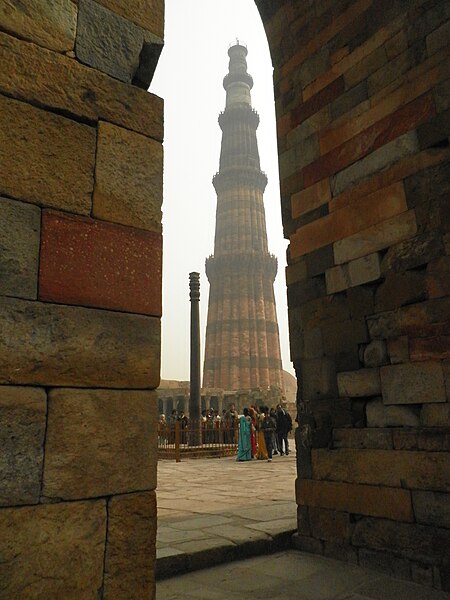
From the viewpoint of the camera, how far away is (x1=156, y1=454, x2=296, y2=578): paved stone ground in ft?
11.7

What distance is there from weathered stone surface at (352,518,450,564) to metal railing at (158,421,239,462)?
Result: 8941mm

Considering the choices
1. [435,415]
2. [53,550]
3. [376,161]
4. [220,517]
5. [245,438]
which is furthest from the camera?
[245,438]

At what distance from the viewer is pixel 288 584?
10.5ft

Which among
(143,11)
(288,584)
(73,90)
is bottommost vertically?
(288,584)

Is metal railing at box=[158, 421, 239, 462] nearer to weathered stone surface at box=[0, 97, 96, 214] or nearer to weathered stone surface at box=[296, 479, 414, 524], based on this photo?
weathered stone surface at box=[296, 479, 414, 524]

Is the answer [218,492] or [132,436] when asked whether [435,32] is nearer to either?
[132,436]

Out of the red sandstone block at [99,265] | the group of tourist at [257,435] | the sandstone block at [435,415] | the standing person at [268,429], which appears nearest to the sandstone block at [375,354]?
the sandstone block at [435,415]

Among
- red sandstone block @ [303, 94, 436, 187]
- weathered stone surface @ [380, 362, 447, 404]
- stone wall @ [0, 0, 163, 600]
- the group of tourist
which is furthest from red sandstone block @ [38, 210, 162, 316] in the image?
the group of tourist

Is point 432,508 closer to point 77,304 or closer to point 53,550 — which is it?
point 53,550

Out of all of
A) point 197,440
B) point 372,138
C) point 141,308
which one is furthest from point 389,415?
point 197,440

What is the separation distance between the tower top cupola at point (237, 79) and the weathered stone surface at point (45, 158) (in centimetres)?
5793

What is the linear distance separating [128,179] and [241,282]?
4533cm

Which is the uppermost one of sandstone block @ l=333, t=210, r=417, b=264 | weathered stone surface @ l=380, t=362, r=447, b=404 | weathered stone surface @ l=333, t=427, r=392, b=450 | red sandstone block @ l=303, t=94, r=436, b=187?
red sandstone block @ l=303, t=94, r=436, b=187

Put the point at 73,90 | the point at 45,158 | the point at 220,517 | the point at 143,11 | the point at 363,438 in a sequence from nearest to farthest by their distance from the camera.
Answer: the point at 45,158 < the point at 73,90 < the point at 143,11 < the point at 363,438 < the point at 220,517
